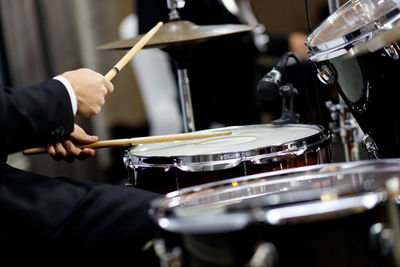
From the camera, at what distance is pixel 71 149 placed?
1.22 metres

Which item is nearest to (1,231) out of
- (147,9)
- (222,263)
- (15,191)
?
(15,191)

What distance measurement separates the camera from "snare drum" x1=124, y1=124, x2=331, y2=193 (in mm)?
1201

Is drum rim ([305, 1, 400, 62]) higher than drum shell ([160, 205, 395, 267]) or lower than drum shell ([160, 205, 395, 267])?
higher

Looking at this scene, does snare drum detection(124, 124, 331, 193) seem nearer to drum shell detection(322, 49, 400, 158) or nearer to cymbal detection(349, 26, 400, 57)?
drum shell detection(322, 49, 400, 158)

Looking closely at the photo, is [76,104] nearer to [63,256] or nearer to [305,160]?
Answer: [63,256]

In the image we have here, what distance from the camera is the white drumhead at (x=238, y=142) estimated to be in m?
1.28

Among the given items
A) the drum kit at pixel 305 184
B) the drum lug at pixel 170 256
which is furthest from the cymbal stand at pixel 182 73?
the drum lug at pixel 170 256

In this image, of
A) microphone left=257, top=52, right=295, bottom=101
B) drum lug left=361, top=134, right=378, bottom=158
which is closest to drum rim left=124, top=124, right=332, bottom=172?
drum lug left=361, top=134, right=378, bottom=158

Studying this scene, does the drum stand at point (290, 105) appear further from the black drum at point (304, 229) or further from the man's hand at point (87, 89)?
the black drum at point (304, 229)

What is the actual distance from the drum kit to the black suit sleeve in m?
0.25

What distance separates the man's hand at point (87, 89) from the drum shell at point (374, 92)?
18.6 inches

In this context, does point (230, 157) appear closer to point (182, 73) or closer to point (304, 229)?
point (304, 229)

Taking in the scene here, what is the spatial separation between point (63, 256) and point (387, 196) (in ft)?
1.80

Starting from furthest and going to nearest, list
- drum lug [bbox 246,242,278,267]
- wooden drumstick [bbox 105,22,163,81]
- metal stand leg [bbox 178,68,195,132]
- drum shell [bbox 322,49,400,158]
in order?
metal stand leg [bbox 178,68,195,132] < wooden drumstick [bbox 105,22,163,81] < drum shell [bbox 322,49,400,158] < drum lug [bbox 246,242,278,267]
